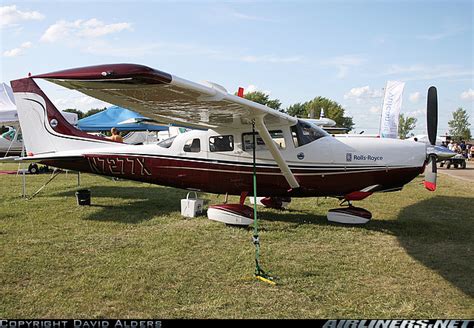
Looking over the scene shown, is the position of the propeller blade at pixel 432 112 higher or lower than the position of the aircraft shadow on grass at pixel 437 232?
higher

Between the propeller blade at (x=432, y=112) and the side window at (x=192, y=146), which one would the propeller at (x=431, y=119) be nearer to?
the propeller blade at (x=432, y=112)

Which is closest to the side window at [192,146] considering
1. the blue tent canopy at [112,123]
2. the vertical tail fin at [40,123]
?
the vertical tail fin at [40,123]

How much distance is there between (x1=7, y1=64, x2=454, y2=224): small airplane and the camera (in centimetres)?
672

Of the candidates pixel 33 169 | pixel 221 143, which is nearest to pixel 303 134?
pixel 221 143

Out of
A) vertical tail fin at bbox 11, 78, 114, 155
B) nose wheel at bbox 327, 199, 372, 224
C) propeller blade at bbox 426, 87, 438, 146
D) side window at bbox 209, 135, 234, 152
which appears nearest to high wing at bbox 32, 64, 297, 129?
side window at bbox 209, 135, 234, 152

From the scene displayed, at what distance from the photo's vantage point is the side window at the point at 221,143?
311 inches

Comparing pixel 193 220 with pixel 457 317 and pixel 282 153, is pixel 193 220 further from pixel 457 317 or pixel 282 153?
pixel 457 317

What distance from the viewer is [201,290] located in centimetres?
441

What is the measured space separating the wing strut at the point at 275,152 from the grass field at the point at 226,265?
86 cm

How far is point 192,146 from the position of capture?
27.0 ft

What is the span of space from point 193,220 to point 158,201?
2.67 meters

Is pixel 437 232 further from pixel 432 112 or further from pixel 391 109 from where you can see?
pixel 391 109

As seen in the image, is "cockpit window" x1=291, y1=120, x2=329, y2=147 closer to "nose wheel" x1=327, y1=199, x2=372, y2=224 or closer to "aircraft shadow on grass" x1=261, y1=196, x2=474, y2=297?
"nose wheel" x1=327, y1=199, x2=372, y2=224

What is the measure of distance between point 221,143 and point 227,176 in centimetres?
67
